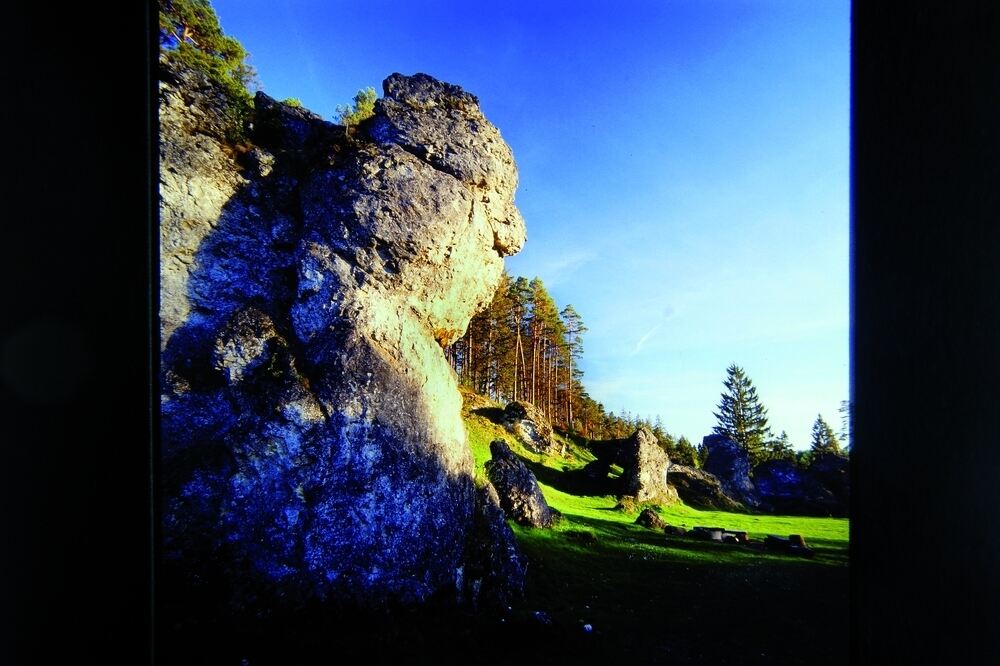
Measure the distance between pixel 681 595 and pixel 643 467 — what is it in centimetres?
→ 893

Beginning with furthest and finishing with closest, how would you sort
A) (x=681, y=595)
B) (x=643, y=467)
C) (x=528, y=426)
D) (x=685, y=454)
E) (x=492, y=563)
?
(x=685, y=454)
(x=528, y=426)
(x=643, y=467)
(x=681, y=595)
(x=492, y=563)

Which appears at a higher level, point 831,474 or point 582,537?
point 831,474

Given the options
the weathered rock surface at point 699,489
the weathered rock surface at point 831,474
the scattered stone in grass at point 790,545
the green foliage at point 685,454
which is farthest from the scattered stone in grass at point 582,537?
the green foliage at point 685,454

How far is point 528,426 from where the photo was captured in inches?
662

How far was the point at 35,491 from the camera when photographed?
2.53 ft

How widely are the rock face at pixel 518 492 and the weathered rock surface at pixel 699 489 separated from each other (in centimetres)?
963

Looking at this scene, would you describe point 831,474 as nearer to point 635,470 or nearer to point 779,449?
point 779,449

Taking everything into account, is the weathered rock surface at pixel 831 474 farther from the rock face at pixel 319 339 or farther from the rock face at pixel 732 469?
the rock face at pixel 319 339

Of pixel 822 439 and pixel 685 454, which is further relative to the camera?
pixel 685 454

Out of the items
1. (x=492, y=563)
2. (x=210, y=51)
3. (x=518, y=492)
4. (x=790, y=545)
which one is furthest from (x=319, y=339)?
(x=790, y=545)

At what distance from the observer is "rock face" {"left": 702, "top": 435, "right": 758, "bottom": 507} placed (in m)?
16.8

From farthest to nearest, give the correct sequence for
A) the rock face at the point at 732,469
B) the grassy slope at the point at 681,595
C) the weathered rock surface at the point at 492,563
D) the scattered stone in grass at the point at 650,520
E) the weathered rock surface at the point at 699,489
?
the rock face at the point at 732,469
the weathered rock surface at the point at 699,489
the scattered stone in grass at the point at 650,520
the weathered rock surface at the point at 492,563
the grassy slope at the point at 681,595

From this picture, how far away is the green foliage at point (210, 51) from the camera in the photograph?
745 centimetres

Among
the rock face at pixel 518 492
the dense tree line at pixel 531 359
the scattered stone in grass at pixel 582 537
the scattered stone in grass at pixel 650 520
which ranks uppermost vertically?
the dense tree line at pixel 531 359
